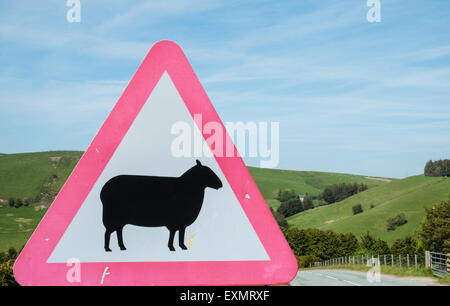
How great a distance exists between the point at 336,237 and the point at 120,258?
108414 millimetres

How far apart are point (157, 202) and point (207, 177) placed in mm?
278

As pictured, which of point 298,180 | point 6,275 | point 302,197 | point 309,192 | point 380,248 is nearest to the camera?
point 6,275

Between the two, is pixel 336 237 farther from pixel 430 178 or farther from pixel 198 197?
pixel 198 197

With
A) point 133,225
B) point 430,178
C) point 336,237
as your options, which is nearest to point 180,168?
point 133,225

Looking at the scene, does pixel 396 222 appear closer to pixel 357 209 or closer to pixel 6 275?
pixel 357 209

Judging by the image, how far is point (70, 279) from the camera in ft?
7.32

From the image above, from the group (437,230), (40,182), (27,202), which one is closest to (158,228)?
(437,230)

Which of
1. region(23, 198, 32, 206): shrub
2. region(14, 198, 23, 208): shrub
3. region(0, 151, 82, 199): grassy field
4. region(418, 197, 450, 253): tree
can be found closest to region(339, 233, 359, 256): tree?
region(418, 197, 450, 253): tree

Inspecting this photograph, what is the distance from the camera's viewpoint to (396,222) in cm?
10844

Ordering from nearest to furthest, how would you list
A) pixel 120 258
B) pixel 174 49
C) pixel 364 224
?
1. pixel 120 258
2. pixel 174 49
3. pixel 364 224

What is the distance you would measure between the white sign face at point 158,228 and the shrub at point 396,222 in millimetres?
114189

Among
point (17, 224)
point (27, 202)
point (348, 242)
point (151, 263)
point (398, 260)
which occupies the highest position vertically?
point (151, 263)

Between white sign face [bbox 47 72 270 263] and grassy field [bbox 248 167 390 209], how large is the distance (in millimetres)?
133809

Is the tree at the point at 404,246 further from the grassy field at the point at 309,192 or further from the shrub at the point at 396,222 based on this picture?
the shrub at the point at 396,222
